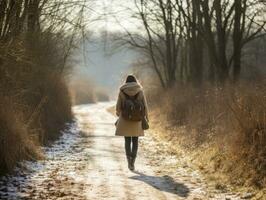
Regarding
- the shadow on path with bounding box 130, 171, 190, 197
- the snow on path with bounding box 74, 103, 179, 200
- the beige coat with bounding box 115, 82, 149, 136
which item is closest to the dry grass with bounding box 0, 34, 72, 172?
the snow on path with bounding box 74, 103, 179, 200

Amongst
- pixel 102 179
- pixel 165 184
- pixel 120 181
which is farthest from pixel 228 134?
pixel 102 179

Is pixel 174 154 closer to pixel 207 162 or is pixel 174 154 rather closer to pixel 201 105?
pixel 207 162

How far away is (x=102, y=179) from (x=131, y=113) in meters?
2.13

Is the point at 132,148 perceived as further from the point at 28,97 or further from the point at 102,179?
the point at 28,97

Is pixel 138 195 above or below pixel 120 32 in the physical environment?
below

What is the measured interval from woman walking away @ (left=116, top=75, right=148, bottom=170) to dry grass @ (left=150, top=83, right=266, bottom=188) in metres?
1.54

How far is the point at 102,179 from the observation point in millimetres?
10852

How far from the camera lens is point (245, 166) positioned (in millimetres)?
10555

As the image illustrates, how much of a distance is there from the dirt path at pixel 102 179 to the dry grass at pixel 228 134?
0.61 metres

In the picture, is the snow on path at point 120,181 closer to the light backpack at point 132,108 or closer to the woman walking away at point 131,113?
the woman walking away at point 131,113

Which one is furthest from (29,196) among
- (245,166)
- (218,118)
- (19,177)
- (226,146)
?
(218,118)

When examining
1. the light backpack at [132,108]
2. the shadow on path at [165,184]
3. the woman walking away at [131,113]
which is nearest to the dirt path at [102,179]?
the shadow on path at [165,184]

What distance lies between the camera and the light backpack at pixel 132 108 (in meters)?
12.5

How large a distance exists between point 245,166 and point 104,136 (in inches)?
418
